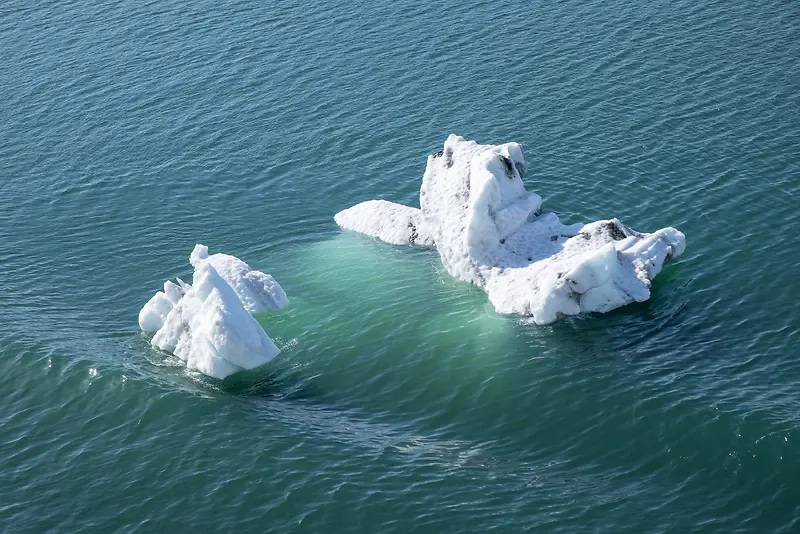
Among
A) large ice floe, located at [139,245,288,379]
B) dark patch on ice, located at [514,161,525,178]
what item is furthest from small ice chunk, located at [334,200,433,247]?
large ice floe, located at [139,245,288,379]

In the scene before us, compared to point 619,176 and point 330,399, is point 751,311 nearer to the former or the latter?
point 619,176

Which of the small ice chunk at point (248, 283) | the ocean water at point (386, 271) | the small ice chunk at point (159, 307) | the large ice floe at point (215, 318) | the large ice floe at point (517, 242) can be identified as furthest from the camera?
the small ice chunk at point (248, 283)

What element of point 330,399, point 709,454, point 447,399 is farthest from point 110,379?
point 709,454

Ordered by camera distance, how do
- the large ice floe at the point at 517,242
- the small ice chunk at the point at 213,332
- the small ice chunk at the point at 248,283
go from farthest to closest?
1. the small ice chunk at the point at 248,283
2. the large ice floe at the point at 517,242
3. the small ice chunk at the point at 213,332

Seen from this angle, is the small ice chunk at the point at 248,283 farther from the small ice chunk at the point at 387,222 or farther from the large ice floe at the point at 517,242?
the large ice floe at the point at 517,242

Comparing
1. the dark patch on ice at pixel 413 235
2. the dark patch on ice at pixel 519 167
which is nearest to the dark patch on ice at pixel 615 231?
the dark patch on ice at pixel 519 167

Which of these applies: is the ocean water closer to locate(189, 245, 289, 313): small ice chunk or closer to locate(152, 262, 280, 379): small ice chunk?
locate(152, 262, 280, 379): small ice chunk

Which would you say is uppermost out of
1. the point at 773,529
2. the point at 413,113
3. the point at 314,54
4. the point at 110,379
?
the point at 314,54
